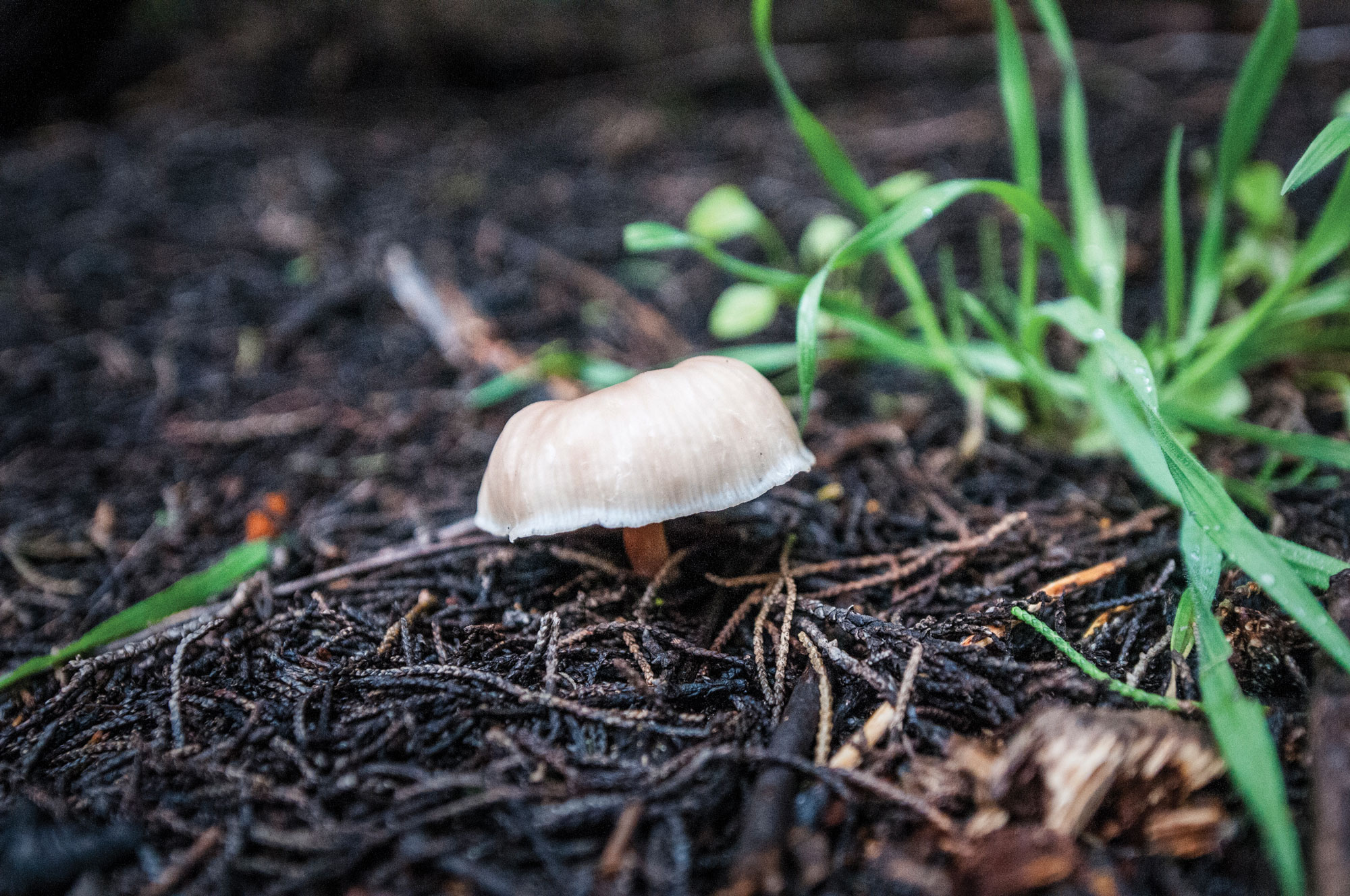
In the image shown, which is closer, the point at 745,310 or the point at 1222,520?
the point at 1222,520

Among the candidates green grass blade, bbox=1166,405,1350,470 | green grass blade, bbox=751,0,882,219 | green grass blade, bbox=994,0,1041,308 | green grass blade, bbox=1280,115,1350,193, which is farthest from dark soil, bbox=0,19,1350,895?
green grass blade, bbox=1280,115,1350,193

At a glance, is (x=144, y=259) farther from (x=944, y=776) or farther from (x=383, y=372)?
(x=944, y=776)

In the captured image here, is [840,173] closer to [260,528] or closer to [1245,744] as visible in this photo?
[1245,744]

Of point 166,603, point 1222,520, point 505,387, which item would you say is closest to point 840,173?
point 505,387

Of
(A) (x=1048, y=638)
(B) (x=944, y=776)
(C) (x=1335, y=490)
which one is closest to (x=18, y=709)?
(B) (x=944, y=776)

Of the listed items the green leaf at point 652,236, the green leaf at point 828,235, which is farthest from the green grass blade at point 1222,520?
the green leaf at point 828,235

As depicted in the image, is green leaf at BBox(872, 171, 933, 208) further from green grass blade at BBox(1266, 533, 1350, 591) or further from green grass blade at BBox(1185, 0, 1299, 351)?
green grass blade at BBox(1266, 533, 1350, 591)
